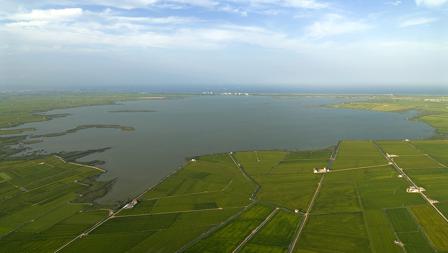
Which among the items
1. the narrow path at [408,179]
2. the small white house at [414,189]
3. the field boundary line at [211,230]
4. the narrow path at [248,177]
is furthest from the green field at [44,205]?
the small white house at [414,189]

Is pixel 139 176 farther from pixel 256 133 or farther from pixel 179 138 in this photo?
pixel 256 133

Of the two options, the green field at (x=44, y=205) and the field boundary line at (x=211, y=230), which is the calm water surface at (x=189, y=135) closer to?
the green field at (x=44, y=205)

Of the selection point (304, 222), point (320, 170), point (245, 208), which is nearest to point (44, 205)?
point (245, 208)

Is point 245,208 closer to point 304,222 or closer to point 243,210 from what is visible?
point 243,210

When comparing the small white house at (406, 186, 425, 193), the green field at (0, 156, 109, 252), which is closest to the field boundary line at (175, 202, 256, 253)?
the green field at (0, 156, 109, 252)

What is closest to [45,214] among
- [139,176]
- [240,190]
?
[139,176]

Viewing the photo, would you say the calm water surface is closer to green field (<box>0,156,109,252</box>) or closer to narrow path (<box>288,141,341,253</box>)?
green field (<box>0,156,109,252</box>)

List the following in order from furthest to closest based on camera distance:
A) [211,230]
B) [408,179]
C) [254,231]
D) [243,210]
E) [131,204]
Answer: [408,179], [131,204], [243,210], [211,230], [254,231]

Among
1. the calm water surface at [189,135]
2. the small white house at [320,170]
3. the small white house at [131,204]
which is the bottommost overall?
the small white house at [131,204]
